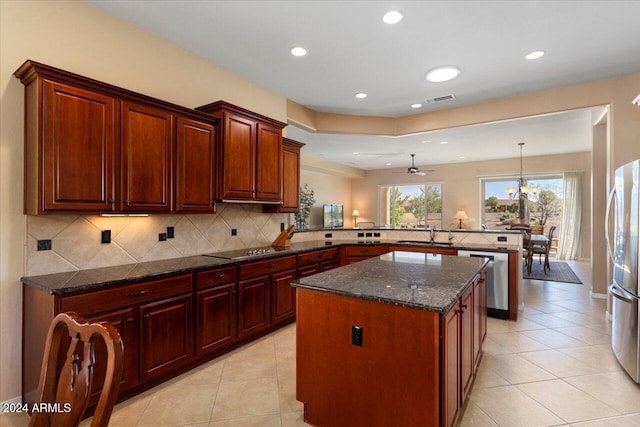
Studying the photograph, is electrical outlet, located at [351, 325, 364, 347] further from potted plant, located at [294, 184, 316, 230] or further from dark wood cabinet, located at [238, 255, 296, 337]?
potted plant, located at [294, 184, 316, 230]

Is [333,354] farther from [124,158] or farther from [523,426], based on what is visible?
[124,158]

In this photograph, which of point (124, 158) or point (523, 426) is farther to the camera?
point (124, 158)

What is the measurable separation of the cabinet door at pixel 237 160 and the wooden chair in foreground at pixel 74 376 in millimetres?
2195

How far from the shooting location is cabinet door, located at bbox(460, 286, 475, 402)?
6.14 ft

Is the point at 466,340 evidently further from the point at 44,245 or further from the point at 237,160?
the point at 44,245

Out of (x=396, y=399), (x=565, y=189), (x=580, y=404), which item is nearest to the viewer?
(x=396, y=399)

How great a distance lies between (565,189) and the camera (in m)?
8.26

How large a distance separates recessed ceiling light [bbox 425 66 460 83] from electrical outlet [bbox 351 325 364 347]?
312 cm

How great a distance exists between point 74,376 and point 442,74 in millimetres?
4072

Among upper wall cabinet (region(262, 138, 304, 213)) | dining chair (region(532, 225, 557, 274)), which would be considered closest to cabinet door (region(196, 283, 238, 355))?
upper wall cabinet (region(262, 138, 304, 213))

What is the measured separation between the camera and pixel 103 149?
220 centimetres

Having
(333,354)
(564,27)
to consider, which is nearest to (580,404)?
(333,354)

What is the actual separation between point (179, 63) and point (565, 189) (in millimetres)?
9723

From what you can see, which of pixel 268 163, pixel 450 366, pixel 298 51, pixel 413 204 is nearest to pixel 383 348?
pixel 450 366
